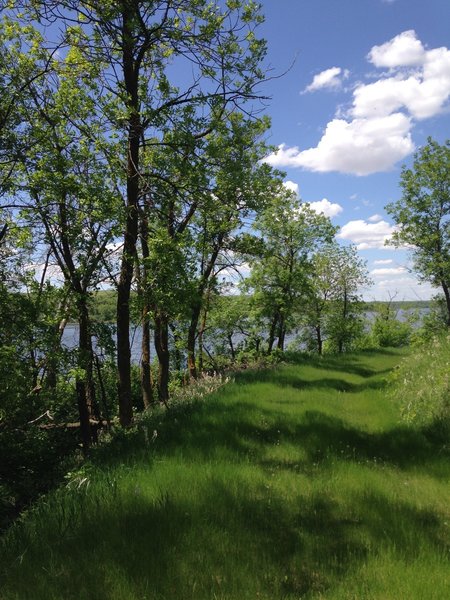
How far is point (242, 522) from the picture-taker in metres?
4.00

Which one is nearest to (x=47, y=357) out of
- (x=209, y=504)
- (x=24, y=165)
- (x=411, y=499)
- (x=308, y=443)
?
(x=24, y=165)

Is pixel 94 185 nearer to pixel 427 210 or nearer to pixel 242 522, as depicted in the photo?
pixel 242 522

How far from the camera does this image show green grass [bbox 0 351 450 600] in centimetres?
309

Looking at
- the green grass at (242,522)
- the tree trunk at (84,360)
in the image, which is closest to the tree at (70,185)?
the tree trunk at (84,360)

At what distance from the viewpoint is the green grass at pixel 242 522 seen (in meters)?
3.09

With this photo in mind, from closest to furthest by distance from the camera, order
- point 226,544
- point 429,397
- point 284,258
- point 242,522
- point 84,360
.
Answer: point 226,544 < point 242,522 < point 429,397 < point 84,360 < point 284,258

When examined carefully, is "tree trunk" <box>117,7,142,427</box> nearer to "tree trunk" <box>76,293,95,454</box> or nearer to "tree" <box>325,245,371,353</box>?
"tree trunk" <box>76,293,95,454</box>

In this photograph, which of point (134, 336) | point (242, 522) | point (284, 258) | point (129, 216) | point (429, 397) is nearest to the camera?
point (242, 522)

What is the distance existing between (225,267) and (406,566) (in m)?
18.7

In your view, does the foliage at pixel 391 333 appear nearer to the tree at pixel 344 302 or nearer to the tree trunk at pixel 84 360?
the tree at pixel 344 302

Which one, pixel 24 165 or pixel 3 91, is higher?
pixel 3 91

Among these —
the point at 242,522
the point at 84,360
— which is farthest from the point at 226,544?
the point at 84,360

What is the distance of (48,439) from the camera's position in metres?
19.2

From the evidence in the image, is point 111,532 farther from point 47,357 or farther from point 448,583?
point 47,357
